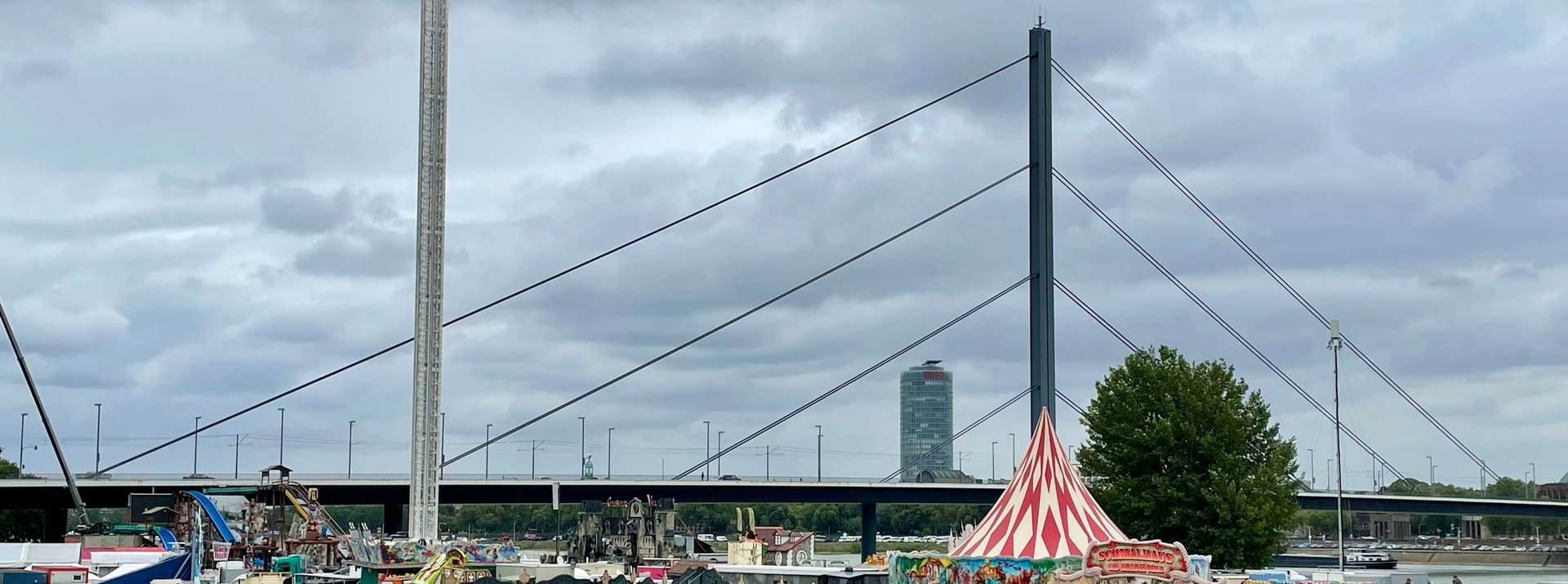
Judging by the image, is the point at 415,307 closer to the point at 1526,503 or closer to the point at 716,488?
the point at 716,488

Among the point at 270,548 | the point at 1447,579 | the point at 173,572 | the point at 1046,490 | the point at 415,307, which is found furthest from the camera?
the point at 1447,579

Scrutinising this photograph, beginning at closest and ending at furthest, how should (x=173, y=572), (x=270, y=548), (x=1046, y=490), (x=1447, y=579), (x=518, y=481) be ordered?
1. (x=173, y=572)
2. (x=1046, y=490)
3. (x=270, y=548)
4. (x=518, y=481)
5. (x=1447, y=579)

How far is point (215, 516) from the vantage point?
2324 inches

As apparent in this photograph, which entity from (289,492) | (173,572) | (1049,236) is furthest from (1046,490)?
(289,492)

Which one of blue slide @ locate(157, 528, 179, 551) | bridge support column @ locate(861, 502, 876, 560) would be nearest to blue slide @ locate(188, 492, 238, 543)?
blue slide @ locate(157, 528, 179, 551)

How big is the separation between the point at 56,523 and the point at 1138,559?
80.9 m

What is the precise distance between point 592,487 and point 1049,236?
4831 centimetres

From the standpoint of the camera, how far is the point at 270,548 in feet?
179

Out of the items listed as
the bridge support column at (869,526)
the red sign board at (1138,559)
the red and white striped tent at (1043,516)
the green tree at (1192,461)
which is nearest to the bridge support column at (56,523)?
the bridge support column at (869,526)

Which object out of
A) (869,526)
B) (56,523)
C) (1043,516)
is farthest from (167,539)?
(869,526)

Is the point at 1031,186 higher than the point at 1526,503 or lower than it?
higher

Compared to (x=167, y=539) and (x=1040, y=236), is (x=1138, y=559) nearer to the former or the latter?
(x=1040, y=236)

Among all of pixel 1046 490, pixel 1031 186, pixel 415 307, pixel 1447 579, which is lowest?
pixel 1447 579

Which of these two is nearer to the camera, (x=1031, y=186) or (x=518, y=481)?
(x=1031, y=186)
